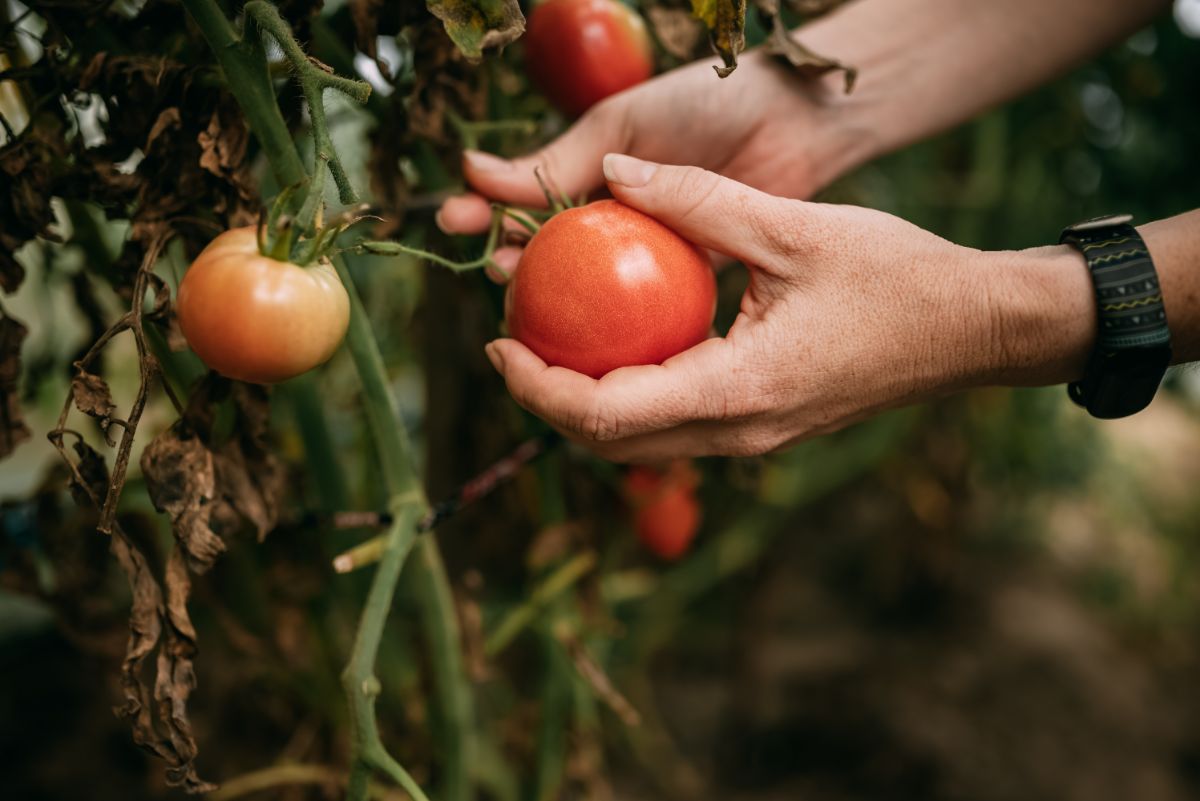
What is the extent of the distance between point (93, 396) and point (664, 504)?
0.78 meters

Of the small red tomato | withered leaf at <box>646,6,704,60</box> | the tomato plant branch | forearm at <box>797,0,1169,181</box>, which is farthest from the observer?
the small red tomato

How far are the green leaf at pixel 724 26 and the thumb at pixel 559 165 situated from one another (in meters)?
0.24

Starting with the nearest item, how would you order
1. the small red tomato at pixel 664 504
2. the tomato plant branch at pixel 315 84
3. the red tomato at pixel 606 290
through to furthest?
1. the tomato plant branch at pixel 315 84
2. the red tomato at pixel 606 290
3. the small red tomato at pixel 664 504

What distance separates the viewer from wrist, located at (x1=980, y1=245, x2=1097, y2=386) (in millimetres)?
676

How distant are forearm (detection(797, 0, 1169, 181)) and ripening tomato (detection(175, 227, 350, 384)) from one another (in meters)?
0.65

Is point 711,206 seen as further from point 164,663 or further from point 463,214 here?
point 164,663

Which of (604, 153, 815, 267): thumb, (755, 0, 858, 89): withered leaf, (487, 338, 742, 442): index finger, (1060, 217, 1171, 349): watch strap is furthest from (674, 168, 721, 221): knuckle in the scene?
(1060, 217, 1171, 349): watch strap

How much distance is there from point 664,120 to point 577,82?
10 centimetres

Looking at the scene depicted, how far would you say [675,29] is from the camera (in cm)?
83

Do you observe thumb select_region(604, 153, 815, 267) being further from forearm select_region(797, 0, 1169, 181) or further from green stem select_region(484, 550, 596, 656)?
green stem select_region(484, 550, 596, 656)

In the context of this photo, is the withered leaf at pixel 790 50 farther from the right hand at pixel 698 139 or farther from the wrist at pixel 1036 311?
the wrist at pixel 1036 311

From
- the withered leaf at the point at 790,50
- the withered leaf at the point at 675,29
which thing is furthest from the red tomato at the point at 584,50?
the withered leaf at the point at 790,50

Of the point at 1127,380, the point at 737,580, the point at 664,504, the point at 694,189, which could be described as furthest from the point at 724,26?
the point at 737,580

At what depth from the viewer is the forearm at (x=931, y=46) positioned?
3.04ft
